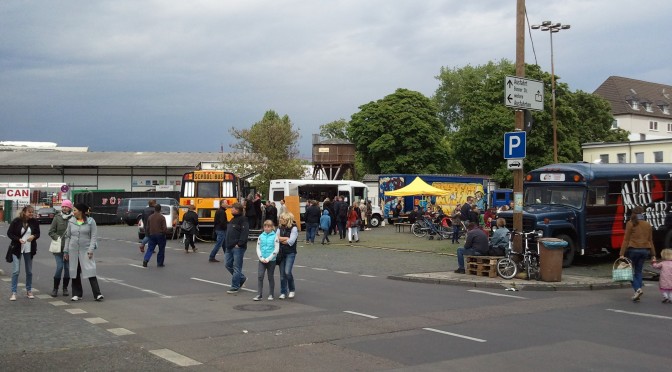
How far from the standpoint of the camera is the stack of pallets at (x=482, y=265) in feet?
52.0

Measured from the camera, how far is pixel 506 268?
15.7m

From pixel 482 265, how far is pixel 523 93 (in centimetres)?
429

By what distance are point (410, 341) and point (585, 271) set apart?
10760 millimetres

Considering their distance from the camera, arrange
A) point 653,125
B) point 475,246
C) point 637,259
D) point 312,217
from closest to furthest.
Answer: point 637,259, point 475,246, point 312,217, point 653,125

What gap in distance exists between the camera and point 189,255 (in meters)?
22.6

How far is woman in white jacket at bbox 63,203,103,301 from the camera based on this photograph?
40.3 ft

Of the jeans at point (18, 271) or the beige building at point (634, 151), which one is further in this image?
the beige building at point (634, 151)

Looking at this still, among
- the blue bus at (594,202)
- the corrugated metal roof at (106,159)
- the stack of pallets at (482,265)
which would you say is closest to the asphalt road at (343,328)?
the stack of pallets at (482,265)

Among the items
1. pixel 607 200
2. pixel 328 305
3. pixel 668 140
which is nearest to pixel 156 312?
pixel 328 305

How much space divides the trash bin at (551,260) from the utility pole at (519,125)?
3.49ft

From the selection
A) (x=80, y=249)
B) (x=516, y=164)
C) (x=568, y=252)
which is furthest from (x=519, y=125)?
(x=80, y=249)

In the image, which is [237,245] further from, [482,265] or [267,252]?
[482,265]

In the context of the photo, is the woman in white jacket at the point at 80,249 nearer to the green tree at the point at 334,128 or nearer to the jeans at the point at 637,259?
the jeans at the point at 637,259

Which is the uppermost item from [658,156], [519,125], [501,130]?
[501,130]
